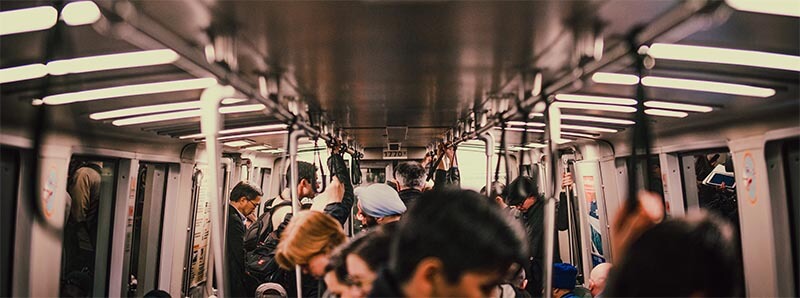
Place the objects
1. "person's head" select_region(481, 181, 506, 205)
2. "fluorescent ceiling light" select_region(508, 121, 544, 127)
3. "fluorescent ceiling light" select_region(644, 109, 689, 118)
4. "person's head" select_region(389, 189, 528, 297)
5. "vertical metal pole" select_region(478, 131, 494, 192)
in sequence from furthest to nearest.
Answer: "vertical metal pole" select_region(478, 131, 494, 192) < "person's head" select_region(481, 181, 506, 205) < "fluorescent ceiling light" select_region(508, 121, 544, 127) < "fluorescent ceiling light" select_region(644, 109, 689, 118) < "person's head" select_region(389, 189, 528, 297)

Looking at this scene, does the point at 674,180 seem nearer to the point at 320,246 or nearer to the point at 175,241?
the point at 320,246

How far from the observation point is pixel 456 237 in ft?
4.91

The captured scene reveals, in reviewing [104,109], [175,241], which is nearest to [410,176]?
[175,241]

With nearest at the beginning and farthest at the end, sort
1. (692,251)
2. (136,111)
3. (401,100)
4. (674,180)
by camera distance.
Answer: (692,251), (136,111), (674,180), (401,100)

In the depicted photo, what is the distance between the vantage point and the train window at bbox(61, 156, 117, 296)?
7.52ft

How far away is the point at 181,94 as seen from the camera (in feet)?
8.69

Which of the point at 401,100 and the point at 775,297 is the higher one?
the point at 401,100

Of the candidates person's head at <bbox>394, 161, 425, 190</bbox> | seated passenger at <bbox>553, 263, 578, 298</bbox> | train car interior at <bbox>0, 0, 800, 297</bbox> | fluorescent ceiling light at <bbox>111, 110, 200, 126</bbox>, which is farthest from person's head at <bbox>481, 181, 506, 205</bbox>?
fluorescent ceiling light at <bbox>111, 110, 200, 126</bbox>

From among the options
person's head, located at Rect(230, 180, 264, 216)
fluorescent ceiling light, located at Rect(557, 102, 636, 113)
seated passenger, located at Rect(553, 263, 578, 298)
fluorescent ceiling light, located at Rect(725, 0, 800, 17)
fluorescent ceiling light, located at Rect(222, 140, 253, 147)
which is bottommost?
seated passenger, located at Rect(553, 263, 578, 298)

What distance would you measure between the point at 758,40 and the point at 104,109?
2.72m

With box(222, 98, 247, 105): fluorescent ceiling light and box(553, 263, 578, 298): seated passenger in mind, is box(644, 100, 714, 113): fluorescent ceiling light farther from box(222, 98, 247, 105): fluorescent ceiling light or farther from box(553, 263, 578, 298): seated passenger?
box(222, 98, 247, 105): fluorescent ceiling light

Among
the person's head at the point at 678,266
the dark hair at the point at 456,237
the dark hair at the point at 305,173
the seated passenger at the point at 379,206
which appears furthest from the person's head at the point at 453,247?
the dark hair at the point at 305,173

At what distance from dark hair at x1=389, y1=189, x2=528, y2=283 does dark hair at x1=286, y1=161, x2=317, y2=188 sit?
6.55 ft

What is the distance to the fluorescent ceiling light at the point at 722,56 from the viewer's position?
2.46 metres
